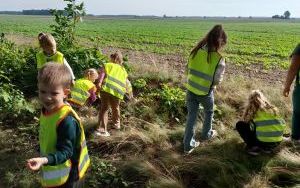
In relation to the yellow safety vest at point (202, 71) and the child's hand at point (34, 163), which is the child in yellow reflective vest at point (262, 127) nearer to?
the yellow safety vest at point (202, 71)

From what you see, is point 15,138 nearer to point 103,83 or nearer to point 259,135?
point 103,83

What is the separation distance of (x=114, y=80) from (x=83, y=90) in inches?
36.5

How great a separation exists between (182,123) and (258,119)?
2010 mm

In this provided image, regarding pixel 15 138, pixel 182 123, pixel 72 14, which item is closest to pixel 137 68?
pixel 72 14

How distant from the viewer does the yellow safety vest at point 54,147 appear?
3.15 meters

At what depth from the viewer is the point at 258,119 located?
539 cm

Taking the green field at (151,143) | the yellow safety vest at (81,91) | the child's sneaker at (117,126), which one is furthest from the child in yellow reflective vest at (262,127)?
the yellow safety vest at (81,91)

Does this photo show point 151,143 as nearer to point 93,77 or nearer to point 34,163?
point 93,77

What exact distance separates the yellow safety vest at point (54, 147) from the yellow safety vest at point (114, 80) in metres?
3.05

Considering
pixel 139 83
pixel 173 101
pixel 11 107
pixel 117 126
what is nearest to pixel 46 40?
pixel 11 107

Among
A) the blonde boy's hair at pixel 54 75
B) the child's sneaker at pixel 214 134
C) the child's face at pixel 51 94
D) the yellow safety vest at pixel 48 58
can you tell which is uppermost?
the blonde boy's hair at pixel 54 75

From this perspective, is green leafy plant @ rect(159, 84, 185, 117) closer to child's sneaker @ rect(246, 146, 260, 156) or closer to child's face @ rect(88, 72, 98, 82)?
child's face @ rect(88, 72, 98, 82)

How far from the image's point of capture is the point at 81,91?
7.34m

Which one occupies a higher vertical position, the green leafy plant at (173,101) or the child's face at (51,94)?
the child's face at (51,94)
